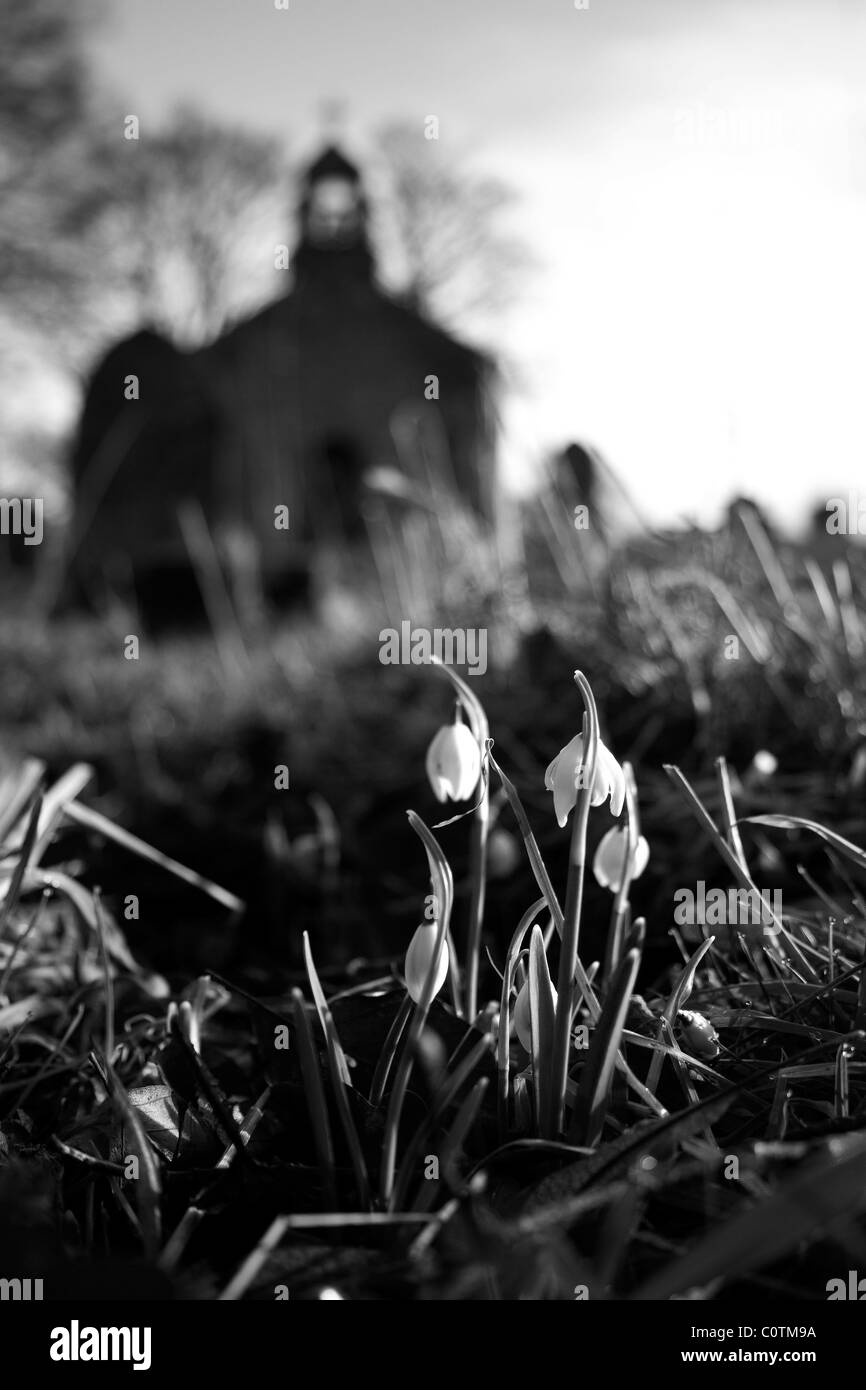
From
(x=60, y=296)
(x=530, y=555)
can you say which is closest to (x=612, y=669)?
(x=530, y=555)

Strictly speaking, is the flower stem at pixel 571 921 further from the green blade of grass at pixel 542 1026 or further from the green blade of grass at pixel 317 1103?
the green blade of grass at pixel 317 1103

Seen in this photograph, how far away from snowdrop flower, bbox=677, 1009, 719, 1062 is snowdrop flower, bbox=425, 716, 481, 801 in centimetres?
27

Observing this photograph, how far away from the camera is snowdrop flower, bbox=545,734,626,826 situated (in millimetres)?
854

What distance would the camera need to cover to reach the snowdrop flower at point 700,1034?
95 centimetres

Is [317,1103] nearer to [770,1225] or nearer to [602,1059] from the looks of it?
[602,1059]

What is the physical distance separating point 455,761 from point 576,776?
107 millimetres

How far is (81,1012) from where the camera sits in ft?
3.94

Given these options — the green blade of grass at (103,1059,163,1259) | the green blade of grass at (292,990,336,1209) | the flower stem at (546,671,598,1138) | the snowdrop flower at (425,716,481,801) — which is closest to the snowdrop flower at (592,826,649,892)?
the flower stem at (546,671,598,1138)

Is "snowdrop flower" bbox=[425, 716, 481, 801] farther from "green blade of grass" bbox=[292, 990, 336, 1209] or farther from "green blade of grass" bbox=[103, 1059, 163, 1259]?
"green blade of grass" bbox=[103, 1059, 163, 1259]

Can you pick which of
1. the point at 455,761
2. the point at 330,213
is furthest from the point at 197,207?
the point at 455,761

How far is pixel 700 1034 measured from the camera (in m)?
0.95

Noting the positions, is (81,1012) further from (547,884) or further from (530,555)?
(530,555)

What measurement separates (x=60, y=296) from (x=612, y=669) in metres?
14.0
